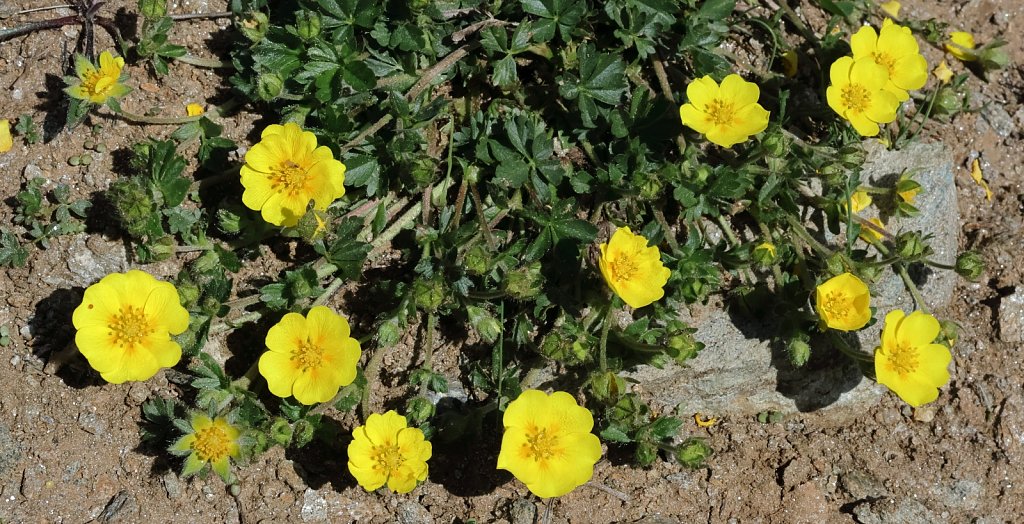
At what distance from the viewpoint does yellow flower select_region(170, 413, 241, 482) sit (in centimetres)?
344

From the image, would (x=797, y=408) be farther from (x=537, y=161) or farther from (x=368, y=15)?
(x=368, y=15)

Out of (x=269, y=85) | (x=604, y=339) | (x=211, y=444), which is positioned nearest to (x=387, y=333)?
(x=211, y=444)

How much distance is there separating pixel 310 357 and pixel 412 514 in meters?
0.88

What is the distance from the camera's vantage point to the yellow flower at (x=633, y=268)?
3635mm

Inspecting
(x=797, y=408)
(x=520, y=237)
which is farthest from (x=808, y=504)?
(x=520, y=237)

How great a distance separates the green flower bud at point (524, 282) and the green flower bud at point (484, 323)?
18cm

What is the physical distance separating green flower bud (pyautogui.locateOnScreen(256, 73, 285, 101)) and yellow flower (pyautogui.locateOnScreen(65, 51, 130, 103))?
607 millimetres

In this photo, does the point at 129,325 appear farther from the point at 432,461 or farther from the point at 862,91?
the point at 862,91

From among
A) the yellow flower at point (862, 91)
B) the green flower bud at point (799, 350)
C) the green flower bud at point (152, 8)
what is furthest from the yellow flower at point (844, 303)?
the green flower bud at point (152, 8)

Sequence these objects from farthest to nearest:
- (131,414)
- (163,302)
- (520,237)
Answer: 1. (520,237)
2. (131,414)
3. (163,302)

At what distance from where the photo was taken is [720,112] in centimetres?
399

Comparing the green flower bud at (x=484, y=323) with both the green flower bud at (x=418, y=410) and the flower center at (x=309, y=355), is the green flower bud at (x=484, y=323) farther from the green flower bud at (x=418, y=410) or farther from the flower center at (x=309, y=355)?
the flower center at (x=309, y=355)

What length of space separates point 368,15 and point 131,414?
2.06m

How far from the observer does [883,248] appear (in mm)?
4324
